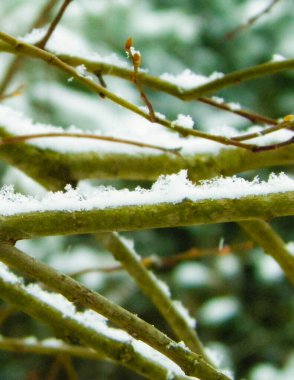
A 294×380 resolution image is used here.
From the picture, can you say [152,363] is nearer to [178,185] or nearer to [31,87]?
[178,185]

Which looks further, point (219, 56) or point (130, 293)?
point (219, 56)

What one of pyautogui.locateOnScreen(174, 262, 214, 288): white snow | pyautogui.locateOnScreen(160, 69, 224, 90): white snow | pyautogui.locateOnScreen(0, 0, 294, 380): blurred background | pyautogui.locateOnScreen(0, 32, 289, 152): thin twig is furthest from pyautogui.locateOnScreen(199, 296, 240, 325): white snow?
pyautogui.locateOnScreen(0, 32, 289, 152): thin twig

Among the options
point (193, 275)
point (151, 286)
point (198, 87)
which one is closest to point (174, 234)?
point (193, 275)

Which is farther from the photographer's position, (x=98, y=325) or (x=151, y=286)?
(x=151, y=286)

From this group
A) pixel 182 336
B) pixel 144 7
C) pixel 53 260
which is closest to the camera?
pixel 182 336

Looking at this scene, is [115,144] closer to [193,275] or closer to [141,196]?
[141,196]

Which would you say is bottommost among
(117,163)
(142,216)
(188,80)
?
(142,216)

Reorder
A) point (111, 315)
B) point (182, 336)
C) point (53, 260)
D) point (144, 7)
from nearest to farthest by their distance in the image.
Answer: point (111, 315) → point (182, 336) → point (53, 260) → point (144, 7)

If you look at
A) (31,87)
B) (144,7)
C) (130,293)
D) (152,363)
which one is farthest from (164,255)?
(152,363)
